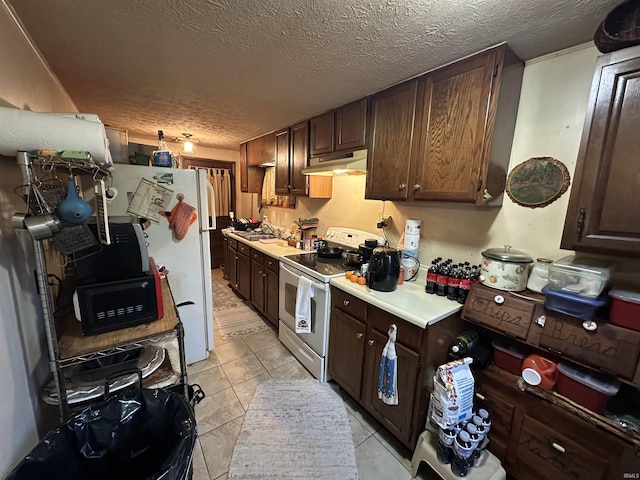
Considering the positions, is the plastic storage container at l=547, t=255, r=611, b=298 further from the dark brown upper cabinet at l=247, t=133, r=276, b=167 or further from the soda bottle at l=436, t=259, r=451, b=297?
the dark brown upper cabinet at l=247, t=133, r=276, b=167

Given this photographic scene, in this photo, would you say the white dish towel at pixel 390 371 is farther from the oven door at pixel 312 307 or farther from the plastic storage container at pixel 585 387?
the plastic storage container at pixel 585 387

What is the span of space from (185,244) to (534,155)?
8.15 ft

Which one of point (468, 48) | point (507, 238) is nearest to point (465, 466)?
point (507, 238)

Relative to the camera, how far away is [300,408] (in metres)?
1.83

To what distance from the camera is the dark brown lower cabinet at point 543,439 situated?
3.31 ft

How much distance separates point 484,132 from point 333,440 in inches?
78.3

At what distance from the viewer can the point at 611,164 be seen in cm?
101

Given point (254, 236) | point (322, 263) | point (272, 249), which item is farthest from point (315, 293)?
point (254, 236)

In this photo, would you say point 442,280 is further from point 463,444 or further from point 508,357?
point 463,444

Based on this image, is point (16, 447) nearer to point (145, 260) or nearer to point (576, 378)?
point (145, 260)

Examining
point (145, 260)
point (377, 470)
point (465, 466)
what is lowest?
point (377, 470)

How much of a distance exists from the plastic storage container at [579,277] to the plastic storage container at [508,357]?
0.39 m

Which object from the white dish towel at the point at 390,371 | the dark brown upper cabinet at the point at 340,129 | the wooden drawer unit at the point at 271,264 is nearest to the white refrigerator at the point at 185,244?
the wooden drawer unit at the point at 271,264

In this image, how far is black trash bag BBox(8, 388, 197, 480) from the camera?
892 millimetres
